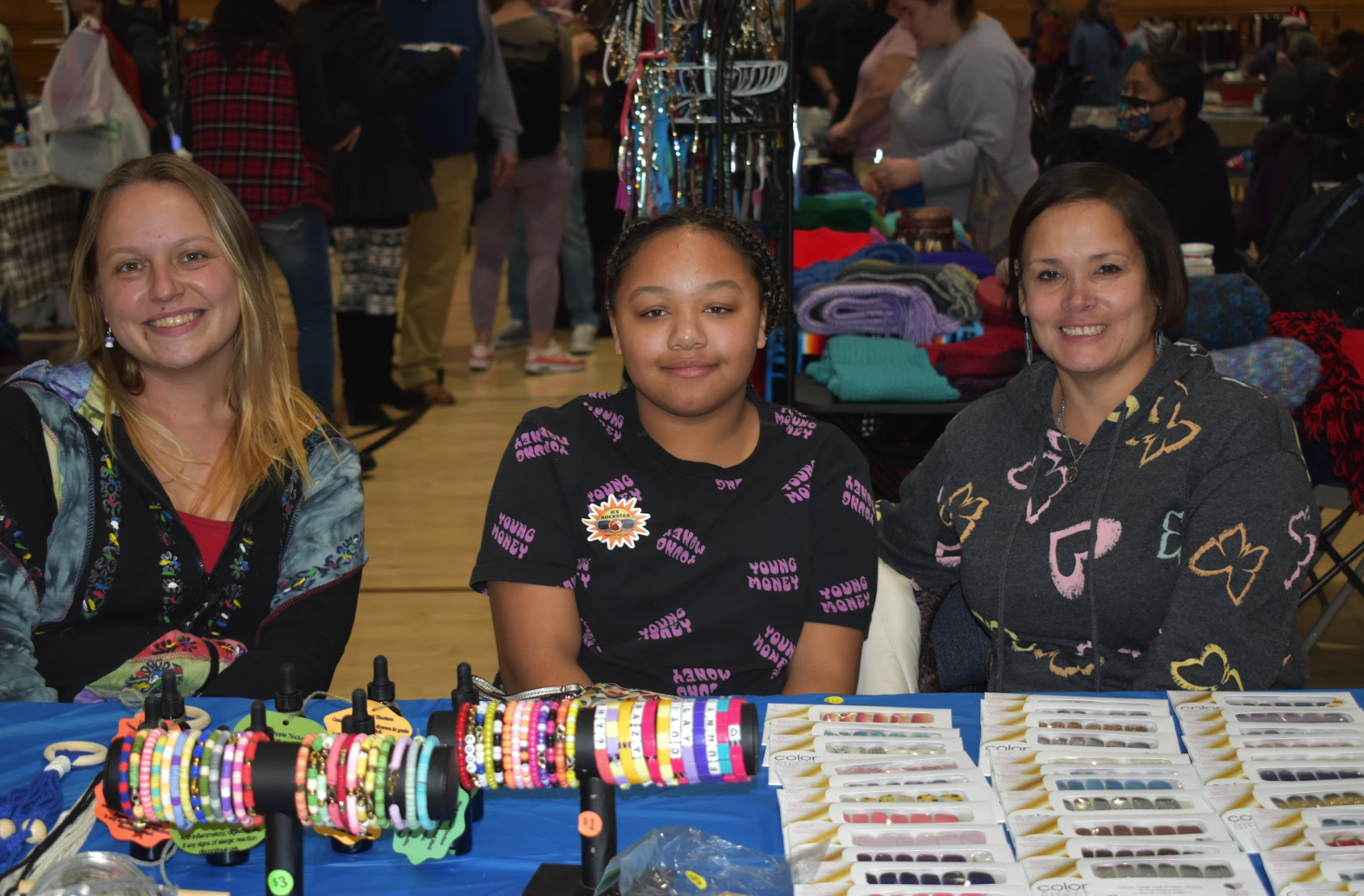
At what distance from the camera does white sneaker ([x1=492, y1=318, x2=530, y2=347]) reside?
693 centimetres

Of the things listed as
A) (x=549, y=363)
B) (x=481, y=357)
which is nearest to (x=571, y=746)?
(x=549, y=363)

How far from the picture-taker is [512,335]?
22.9 feet

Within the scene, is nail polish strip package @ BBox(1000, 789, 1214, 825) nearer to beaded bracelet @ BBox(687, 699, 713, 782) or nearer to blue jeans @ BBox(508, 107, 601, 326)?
beaded bracelet @ BBox(687, 699, 713, 782)

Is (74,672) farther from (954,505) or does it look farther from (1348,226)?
(1348,226)

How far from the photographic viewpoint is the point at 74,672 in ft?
5.86

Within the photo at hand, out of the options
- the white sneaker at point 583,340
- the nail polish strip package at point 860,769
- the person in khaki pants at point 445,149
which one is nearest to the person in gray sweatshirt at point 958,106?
the person in khaki pants at point 445,149

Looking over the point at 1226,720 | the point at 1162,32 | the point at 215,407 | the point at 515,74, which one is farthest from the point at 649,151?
the point at 1162,32

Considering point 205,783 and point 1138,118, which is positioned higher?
point 1138,118

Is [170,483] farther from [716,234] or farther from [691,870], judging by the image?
[691,870]

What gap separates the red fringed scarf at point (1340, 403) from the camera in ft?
9.12

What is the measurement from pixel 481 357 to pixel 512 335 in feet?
2.15

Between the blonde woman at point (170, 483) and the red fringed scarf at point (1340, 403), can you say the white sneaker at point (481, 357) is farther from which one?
the blonde woman at point (170, 483)

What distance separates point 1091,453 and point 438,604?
2.27 metres

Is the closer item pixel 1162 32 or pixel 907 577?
pixel 907 577
